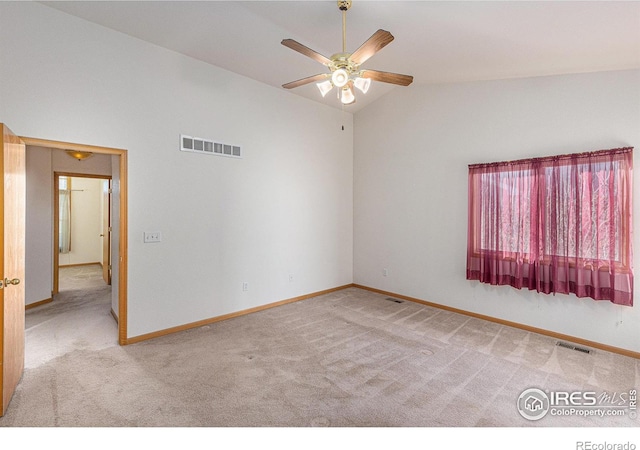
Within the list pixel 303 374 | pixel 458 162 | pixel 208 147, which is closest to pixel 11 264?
pixel 208 147

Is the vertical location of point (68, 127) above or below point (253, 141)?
below

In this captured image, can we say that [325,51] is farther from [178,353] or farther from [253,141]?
[178,353]

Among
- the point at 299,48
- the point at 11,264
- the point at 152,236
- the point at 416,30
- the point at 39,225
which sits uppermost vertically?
the point at 416,30

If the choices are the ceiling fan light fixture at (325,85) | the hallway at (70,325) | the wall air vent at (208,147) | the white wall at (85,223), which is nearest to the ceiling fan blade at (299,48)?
the ceiling fan light fixture at (325,85)

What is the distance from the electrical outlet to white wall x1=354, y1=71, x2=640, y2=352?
3.60 metres

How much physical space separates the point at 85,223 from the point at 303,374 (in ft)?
28.6

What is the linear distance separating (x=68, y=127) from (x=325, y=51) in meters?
3.00

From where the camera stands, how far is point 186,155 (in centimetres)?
373

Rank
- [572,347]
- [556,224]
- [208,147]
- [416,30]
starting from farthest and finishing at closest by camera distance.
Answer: [208,147] → [556,224] → [572,347] → [416,30]

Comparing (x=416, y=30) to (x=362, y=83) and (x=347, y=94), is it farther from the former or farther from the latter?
(x=347, y=94)

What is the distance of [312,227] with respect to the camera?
527 centimetres
